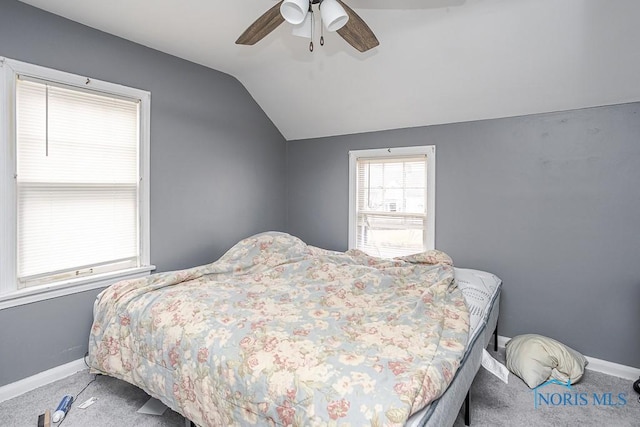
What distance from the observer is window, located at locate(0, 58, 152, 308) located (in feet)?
7.18

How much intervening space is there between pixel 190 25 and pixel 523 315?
3476 mm

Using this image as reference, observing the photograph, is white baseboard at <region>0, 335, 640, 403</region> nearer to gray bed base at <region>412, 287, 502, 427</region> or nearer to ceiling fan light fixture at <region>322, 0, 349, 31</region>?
gray bed base at <region>412, 287, 502, 427</region>

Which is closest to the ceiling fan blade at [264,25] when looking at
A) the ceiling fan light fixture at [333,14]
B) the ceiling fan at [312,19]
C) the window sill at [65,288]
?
the ceiling fan at [312,19]

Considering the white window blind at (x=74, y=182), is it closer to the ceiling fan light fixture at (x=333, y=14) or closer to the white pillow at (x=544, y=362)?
the ceiling fan light fixture at (x=333, y=14)

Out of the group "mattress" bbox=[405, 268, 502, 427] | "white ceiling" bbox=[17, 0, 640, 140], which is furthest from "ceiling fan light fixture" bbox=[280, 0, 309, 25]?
"mattress" bbox=[405, 268, 502, 427]

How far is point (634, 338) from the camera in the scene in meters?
2.51

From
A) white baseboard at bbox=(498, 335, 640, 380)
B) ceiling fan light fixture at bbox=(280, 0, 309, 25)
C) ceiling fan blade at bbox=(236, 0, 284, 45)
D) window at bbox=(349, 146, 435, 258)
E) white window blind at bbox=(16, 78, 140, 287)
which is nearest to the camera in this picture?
ceiling fan light fixture at bbox=(280, 0, 309, 25)

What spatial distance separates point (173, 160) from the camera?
3062 millimetres

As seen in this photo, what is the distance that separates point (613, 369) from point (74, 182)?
4158 mm

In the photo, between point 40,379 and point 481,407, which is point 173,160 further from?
point 481,407

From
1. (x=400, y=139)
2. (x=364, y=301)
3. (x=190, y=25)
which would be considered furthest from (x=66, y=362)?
(x=400, y=139)

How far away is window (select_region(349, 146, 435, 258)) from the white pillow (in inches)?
45.6

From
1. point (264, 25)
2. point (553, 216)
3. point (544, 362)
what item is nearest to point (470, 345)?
point (544, 362)

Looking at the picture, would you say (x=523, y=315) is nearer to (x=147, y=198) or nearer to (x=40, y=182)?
(x=147, y=198)
